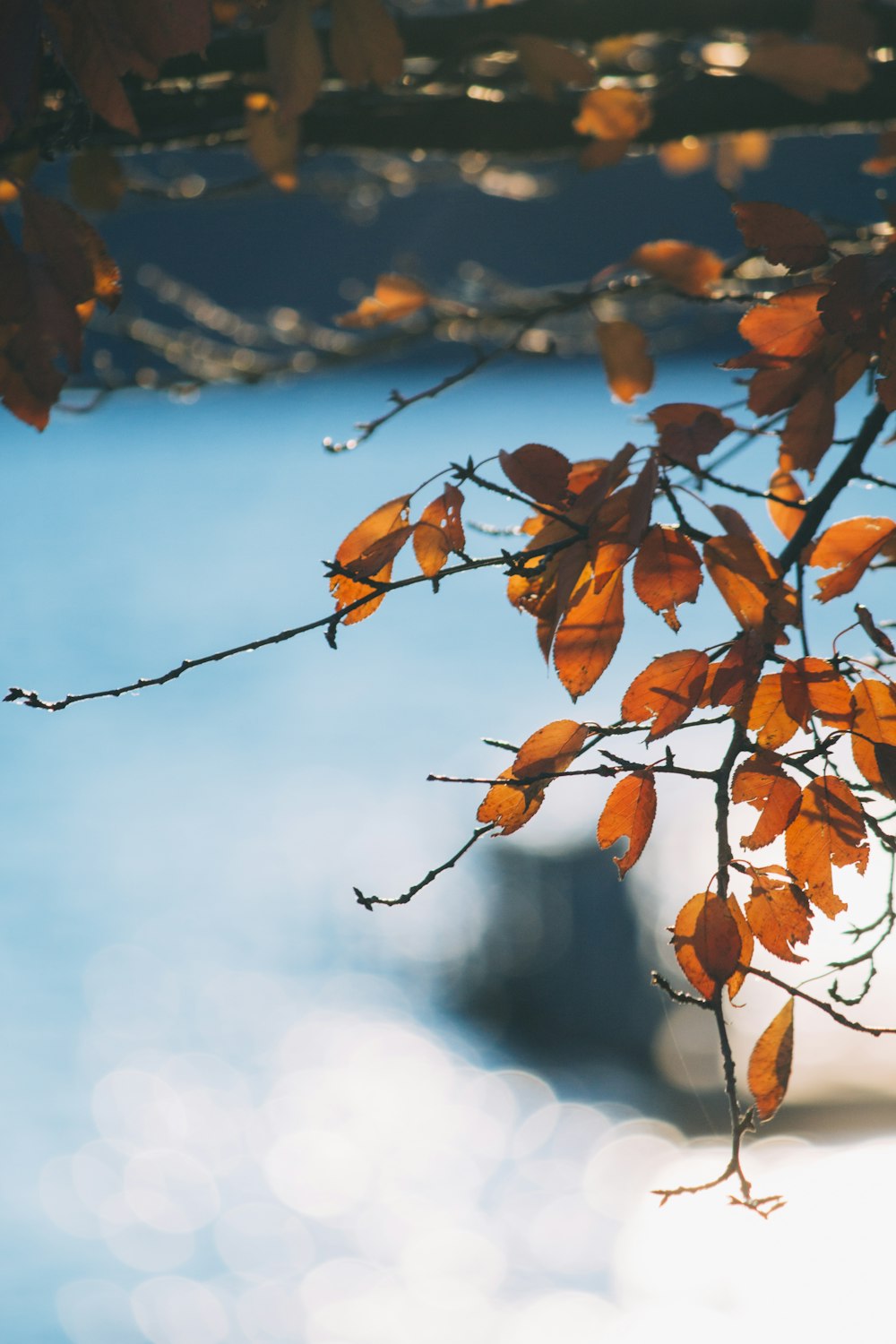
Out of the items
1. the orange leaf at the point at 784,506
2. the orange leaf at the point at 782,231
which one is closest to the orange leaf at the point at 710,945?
the orange leaf at the point at 784,506

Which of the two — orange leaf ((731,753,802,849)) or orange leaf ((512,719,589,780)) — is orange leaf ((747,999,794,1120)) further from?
orange leaf ((512,719,589,780))

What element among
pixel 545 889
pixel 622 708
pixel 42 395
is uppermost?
pixel 42 395

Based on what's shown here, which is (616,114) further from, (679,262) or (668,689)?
(668,689)

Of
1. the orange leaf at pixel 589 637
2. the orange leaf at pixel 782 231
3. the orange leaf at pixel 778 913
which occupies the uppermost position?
the orange leaf at pixel 782 231

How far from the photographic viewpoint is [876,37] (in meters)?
1.44

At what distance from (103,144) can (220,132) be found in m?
0.17

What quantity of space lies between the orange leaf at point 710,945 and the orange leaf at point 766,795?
0.06 metres

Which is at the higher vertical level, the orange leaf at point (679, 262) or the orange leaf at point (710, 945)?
the orange leaf at point (679, 262)

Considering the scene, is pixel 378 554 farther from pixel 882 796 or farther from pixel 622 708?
pixel 882 796

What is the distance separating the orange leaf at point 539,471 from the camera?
832 millimetres

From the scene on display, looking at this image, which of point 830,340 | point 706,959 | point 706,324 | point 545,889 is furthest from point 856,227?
point 545,889

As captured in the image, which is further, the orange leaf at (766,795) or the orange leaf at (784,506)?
the orange leaf at (784,506)

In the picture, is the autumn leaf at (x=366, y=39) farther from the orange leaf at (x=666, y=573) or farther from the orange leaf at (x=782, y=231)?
the orange leaf at (x=666, y=573)

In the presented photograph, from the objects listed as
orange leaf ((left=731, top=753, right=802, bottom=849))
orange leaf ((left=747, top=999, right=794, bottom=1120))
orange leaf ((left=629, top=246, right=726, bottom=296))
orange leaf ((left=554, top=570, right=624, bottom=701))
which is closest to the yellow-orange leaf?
orange leaf ((left=629, top=246, right=726, bottom=296))
